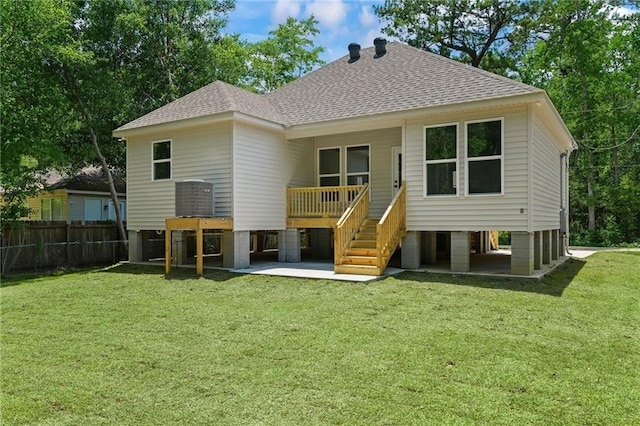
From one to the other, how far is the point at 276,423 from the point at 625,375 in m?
3.11

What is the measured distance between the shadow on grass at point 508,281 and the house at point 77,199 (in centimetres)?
1522

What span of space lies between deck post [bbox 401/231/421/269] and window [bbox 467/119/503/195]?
155cm

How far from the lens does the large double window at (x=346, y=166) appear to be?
12297mm

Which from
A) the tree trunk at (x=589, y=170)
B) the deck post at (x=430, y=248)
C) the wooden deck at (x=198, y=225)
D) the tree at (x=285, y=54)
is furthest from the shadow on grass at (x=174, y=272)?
the tree trunk at (x=589, y=170)

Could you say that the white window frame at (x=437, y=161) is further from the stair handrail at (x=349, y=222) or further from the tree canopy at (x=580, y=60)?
the tree canopy at (x=580, y=60)

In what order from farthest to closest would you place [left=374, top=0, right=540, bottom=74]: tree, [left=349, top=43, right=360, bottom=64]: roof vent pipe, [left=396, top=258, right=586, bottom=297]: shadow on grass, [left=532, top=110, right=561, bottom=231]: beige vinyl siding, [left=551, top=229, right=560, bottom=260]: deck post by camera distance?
[left=374, top=0, right=540, bottom=74]: tree
[left=349, top=43, right=360, bottom=64]: roof vent pipe
[left=551, top=229, right=560, bottom=260]: deck post
[left=532, top=110, right=561, bottom=231]: beige vinyl siding
[left=396, top=258, right=586, bottom=297]: shadow on grass

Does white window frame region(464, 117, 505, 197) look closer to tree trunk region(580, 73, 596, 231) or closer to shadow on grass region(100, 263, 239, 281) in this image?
shadow on grass region(100, 263, 239, 281)

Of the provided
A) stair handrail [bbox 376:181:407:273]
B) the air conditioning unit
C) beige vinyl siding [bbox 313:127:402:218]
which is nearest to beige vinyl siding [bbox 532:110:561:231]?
stair handrail [bbox 376:181:407:273]

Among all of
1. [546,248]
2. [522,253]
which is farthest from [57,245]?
[546,248]

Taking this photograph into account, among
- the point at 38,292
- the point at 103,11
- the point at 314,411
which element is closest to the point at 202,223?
the point at 38,292

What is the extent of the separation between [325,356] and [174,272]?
679 centimetres

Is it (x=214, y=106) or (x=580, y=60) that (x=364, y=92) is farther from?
(x=580, y=60)

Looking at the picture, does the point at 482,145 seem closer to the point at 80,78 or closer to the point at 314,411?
the point at 314,411

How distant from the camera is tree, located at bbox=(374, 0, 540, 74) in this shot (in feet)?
75.9
